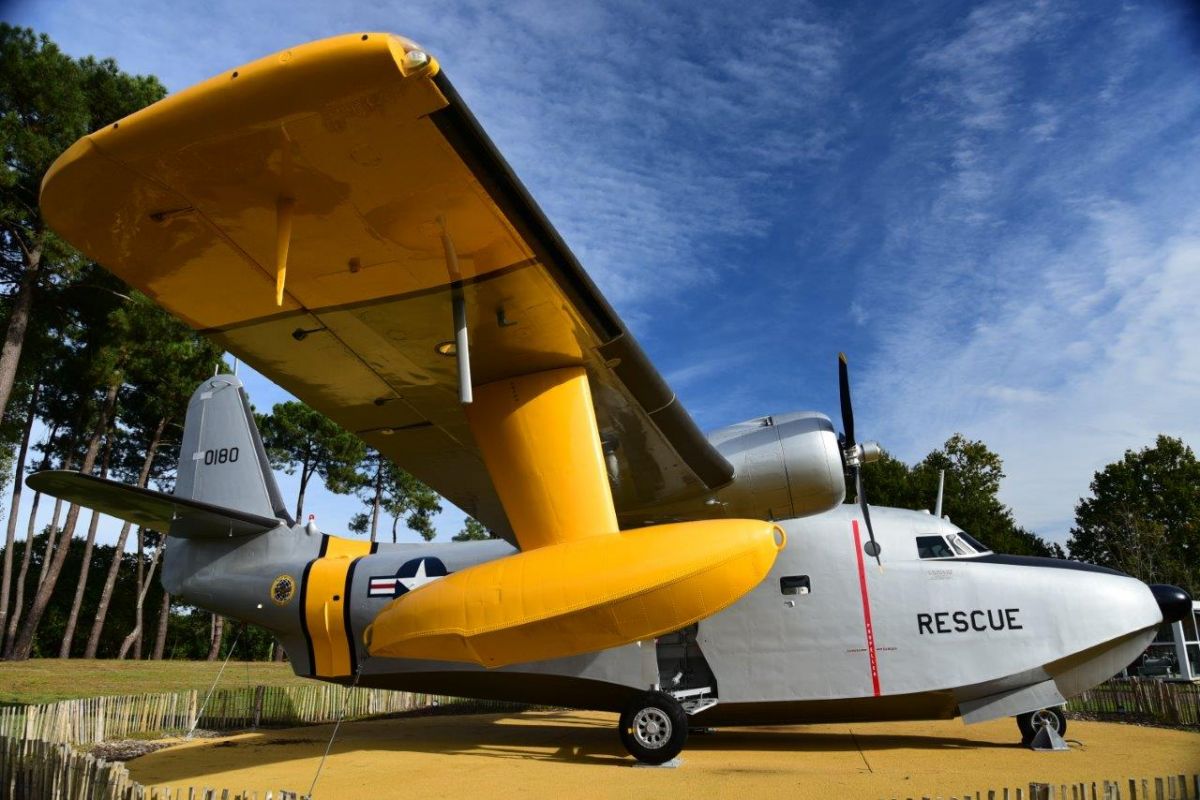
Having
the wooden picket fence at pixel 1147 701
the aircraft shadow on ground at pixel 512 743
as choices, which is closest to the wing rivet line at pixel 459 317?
the aircraft shadow on ground at pixel 512 743

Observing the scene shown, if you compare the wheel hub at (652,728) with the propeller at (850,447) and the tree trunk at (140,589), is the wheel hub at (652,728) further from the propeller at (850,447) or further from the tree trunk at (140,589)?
the tree trunk at (140,589)

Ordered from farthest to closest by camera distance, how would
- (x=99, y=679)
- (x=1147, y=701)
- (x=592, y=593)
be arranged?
(x=99, y=679)
(x=1147, y=701)
(x=592, y=593)

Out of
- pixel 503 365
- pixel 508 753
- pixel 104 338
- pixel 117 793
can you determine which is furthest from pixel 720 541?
pixel 104 338

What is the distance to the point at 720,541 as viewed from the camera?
471 cm

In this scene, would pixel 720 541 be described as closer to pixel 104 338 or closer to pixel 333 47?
pixel 333 47

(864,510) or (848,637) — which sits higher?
(864,510)

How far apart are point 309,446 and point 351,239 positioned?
35.0 metres

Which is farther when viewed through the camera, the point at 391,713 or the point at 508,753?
the point at 391,713

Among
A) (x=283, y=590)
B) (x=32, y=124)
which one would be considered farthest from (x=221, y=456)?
(x=32, y=124)

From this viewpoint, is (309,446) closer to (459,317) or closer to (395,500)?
(395,500)

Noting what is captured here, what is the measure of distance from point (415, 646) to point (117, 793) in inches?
75.6

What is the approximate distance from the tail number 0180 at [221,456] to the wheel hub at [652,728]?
22.9ft

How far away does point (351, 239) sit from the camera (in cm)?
432

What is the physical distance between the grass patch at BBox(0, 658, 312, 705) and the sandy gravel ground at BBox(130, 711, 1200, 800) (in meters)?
5.35
